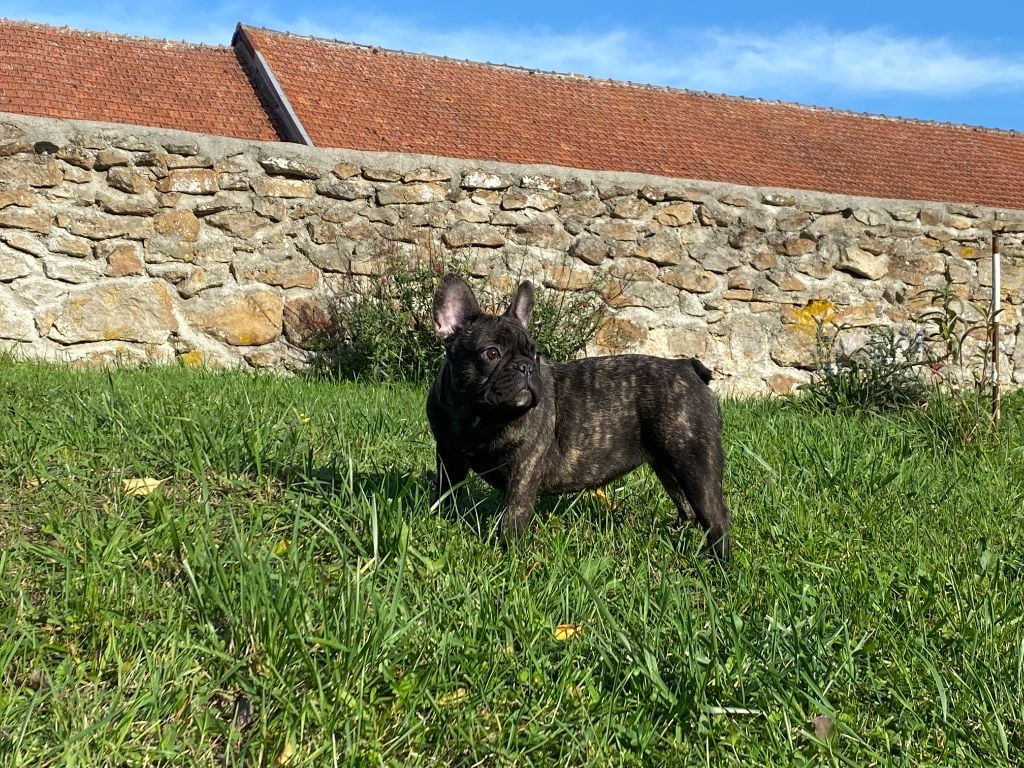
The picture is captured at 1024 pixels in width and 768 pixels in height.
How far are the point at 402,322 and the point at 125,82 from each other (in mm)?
11976

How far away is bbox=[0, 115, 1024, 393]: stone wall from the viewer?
23.5 ft

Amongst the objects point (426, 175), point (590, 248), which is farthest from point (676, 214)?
point (426, 175)

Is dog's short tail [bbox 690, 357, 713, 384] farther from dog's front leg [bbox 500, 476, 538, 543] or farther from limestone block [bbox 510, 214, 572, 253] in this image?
limestone block [bbox 510, 214, 572, 253]

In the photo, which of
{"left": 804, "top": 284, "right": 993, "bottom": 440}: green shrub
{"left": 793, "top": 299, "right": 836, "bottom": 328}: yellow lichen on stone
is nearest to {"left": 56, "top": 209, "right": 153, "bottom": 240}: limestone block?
{"left": 804, "top": 284, "right": 993, "bottom": 440}: green shrub

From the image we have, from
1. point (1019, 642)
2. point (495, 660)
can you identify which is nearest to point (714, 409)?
point (1019, 642)

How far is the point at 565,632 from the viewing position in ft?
8.79

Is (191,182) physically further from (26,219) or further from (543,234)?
(543,234)

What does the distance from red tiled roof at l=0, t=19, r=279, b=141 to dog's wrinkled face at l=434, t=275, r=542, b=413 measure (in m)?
13.5

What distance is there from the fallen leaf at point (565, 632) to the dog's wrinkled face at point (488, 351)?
34.9 inches

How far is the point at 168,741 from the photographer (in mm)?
2131

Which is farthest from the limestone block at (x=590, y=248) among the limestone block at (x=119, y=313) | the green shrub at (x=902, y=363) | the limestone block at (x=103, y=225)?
the limestone block at (x=103, y=225)

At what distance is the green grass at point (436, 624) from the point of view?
2250mm

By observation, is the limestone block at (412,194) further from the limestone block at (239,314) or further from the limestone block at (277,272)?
the limestone block at (239,314)

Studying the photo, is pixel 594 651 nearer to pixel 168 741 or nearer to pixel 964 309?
pixel 168 741
